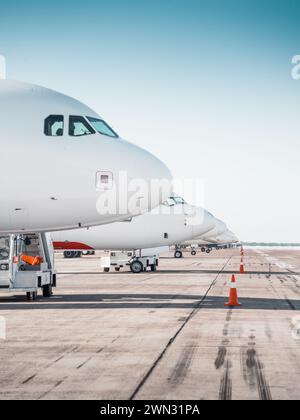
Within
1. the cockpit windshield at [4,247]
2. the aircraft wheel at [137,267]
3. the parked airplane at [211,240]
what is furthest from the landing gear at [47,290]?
the parked airplane at [211,240]

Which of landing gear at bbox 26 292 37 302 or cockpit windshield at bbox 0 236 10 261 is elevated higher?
cockpit windshield at bbox 0 236 10 261

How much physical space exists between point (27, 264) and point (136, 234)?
17.1 meters

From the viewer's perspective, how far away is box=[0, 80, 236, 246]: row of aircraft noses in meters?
17.0

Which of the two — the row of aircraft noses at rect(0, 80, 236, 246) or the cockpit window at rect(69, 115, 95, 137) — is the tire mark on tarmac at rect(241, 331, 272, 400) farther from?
the cockpit window at rect(69, 115, 95, 137)

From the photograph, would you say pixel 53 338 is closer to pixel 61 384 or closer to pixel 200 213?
pixel 61 384

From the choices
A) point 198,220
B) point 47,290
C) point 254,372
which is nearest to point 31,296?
point 47,290

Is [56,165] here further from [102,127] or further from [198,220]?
[198,220]

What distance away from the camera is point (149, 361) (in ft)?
36.0

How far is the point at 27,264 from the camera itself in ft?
73.1

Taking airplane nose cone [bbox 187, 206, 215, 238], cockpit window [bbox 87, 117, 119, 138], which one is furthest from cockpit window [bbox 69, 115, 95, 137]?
airplane nose cone [bbox 187, 206, 215, 238]

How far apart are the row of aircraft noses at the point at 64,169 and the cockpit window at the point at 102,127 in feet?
0.21

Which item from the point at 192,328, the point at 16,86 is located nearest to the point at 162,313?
the point at 192,328

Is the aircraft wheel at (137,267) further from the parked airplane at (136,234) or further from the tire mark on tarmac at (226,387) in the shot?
the tire mark on tarmac at (226,387)

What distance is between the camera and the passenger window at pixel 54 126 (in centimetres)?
1727
